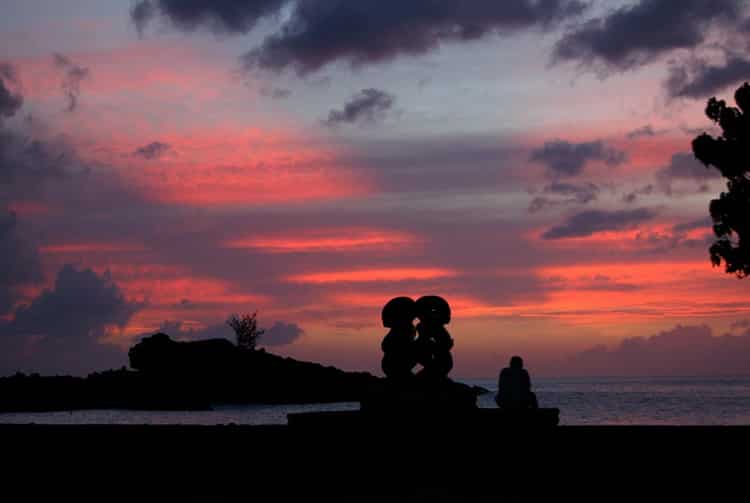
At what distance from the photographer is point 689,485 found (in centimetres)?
1344

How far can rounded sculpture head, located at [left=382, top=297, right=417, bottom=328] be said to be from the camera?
2367 centimetres

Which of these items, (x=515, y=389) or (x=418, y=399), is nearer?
(x=515, y=389)

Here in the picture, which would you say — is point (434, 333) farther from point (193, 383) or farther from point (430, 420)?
point (193, 383)

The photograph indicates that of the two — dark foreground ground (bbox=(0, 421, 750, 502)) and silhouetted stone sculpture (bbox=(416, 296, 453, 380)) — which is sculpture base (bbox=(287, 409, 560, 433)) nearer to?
dark foreground ground (bbox=(0, 421, 750, 502))

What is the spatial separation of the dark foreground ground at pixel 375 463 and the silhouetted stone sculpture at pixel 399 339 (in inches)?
126

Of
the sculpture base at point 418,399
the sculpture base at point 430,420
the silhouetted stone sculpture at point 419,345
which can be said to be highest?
the silhouetted stone sculpture at point 419,345

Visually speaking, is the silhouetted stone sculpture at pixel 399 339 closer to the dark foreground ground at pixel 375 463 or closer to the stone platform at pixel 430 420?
the stone platform at pixel 430 420

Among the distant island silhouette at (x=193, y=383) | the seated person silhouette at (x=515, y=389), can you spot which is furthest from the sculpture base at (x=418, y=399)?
the distant island silhouette at (x=193, y=383)

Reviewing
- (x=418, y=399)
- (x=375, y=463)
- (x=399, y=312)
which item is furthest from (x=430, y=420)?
(x=399, y=312)

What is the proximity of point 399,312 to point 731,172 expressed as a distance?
18106mm

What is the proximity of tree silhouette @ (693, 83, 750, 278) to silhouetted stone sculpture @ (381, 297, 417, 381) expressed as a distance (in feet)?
55.8

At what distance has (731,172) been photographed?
36906mm

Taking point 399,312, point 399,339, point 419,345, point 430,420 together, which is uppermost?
point 399,312

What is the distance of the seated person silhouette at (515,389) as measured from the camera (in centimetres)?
2027
